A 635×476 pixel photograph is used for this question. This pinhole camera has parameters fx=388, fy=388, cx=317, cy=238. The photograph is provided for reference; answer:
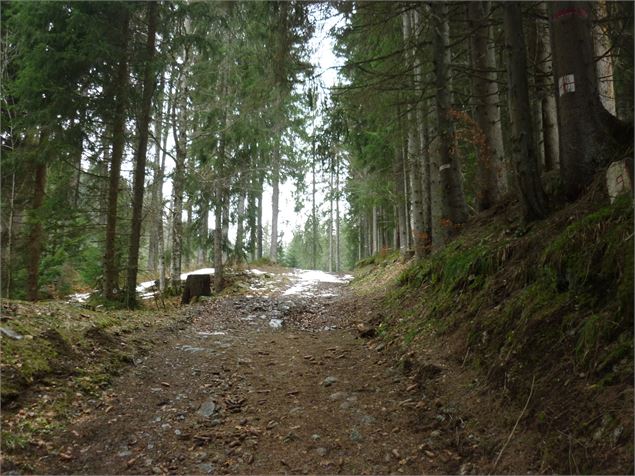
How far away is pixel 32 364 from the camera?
4254 mm

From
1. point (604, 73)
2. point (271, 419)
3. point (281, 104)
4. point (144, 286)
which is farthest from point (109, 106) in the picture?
point (144, 286)

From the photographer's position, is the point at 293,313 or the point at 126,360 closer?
the point at 126,360

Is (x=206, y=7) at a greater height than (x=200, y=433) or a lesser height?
greater

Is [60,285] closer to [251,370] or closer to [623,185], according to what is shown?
[251,370]

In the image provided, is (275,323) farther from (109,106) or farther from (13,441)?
(109,106)

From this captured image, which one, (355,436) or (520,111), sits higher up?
(520,111)

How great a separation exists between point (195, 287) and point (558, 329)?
35.6ft

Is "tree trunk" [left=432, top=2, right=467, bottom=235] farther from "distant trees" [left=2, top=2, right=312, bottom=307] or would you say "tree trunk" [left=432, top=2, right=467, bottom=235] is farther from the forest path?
the forest path

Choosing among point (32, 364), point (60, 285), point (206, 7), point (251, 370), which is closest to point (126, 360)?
point (32, 364)

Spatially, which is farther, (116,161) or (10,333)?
(116,161)

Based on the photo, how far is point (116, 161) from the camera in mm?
9438

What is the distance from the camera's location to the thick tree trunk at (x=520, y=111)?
474cm

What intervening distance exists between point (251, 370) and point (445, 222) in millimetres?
4948

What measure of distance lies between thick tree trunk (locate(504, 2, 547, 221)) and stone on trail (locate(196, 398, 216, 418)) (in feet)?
15.3
